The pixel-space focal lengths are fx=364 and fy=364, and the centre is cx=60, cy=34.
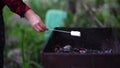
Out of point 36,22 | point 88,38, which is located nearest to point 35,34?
point 88,38

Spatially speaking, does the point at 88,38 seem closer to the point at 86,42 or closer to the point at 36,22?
the point at 86,42

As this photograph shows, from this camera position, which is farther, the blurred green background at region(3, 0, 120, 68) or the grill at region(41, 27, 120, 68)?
the blurred green background at region(3, 0, 120, 68)

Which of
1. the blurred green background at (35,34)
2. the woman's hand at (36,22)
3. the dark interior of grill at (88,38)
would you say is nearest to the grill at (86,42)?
the dark interior of grill at (88,38)

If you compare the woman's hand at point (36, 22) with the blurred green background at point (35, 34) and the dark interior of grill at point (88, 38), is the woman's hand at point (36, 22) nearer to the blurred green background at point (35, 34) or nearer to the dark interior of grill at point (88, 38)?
the dark interior of grill at point (88, 38)

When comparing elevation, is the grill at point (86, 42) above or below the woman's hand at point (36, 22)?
below

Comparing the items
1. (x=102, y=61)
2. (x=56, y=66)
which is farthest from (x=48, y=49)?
(x=102, y=61)

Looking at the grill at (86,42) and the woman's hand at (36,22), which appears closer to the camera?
the woman's hand at (36,22)

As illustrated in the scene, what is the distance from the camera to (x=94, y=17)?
4992 millimetres

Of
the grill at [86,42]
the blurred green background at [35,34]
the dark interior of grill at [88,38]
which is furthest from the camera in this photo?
the blurred green background at [35,34]

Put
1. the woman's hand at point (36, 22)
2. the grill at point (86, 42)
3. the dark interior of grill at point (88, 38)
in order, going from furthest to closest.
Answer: the dark interior of grill at point (88, 38) → the grill at point (86, 42) → the woman's hand at point (36, 22)

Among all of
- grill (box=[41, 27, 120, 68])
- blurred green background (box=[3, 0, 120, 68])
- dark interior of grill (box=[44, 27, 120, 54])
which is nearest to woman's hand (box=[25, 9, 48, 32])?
grill (box=[41, 27, 120, 68])

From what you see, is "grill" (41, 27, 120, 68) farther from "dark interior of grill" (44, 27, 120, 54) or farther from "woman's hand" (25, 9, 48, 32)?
"woman's hand" (25, 9, 48, 32)

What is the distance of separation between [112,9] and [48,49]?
3.34 metres

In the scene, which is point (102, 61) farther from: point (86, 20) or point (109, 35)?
point (86, 20)
